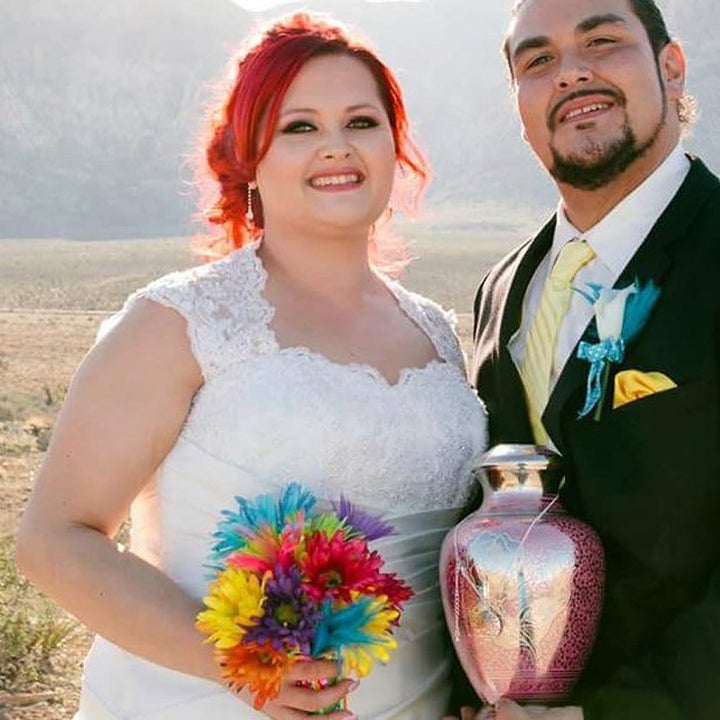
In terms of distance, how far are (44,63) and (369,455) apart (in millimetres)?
113683

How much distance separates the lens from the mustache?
13.4 feet

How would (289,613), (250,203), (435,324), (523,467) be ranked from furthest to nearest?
1. (435,324)
2. (250,203)
3. (523,467)
4. (289,613)

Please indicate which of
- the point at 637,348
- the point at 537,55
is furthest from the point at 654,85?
the point at 637,348

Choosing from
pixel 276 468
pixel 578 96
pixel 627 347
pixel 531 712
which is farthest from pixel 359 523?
pixel 578 96

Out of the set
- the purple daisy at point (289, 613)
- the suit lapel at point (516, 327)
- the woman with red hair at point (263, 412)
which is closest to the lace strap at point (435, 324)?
the woman with red hair at point (263, 412)

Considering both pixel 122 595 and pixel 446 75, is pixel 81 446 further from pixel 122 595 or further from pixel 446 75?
pixel 446 75

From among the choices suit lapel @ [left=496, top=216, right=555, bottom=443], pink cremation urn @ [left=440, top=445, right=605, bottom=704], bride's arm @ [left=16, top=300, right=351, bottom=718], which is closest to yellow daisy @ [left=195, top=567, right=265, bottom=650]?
bride's arm @ [left=16, top=300, right=351, bottom=718]

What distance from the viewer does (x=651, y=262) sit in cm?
366

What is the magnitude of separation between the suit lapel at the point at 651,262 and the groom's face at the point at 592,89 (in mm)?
308

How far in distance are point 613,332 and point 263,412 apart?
→ 98 cm

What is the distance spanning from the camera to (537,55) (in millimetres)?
4254

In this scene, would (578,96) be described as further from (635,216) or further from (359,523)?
(359,523)

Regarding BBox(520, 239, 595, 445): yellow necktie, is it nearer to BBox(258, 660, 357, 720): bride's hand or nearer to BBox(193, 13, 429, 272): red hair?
BBox(193, 13, 429, 272): red hair

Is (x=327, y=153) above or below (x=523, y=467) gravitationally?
above
